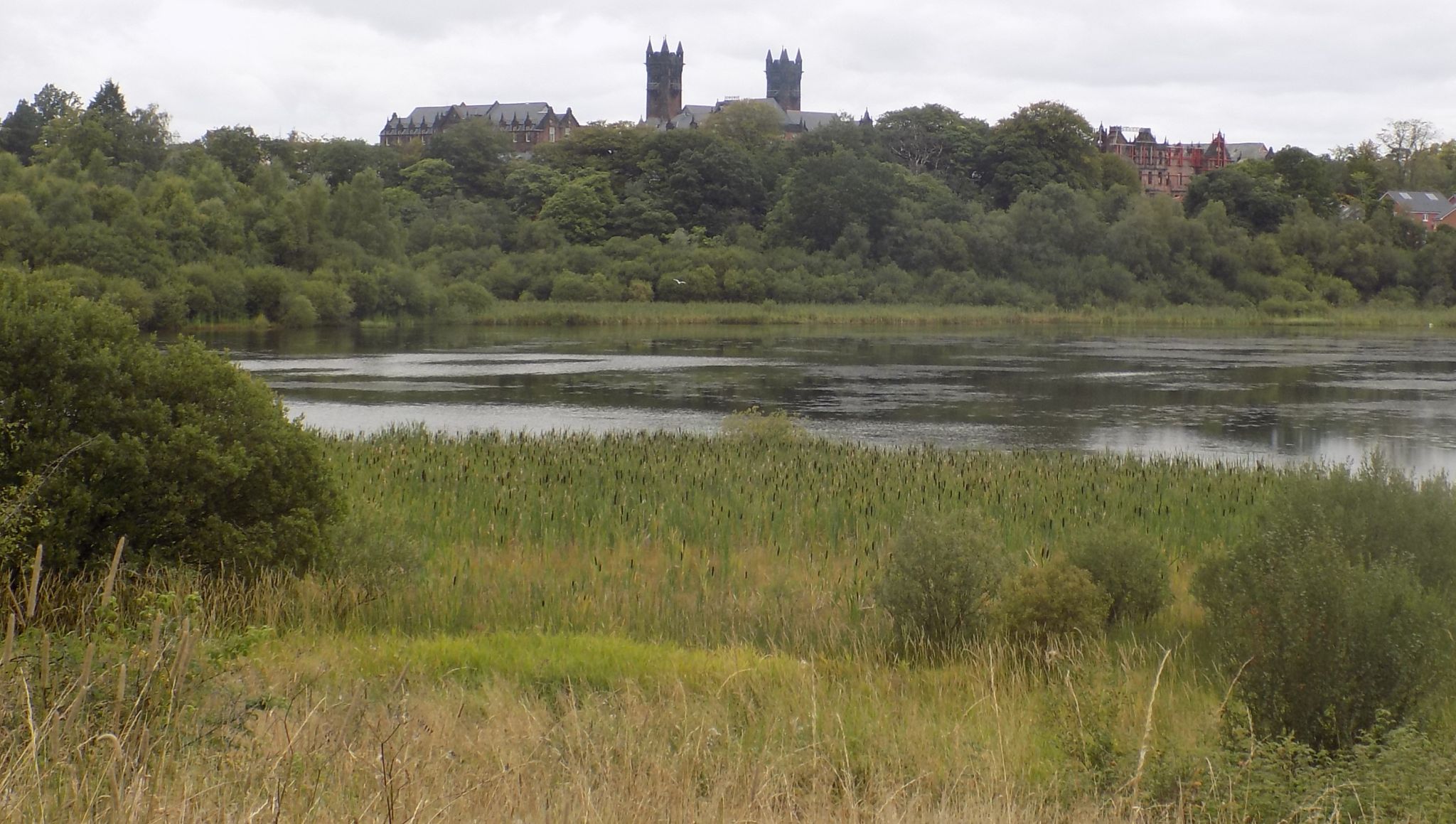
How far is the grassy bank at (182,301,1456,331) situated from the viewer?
2707 inches

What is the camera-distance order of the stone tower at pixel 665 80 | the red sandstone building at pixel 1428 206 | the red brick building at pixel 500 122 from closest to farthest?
1. the red sandstone building at pixel 1428 206
2. the red brick building at pixel 500 122
3. the stone tower at pixel 665 80

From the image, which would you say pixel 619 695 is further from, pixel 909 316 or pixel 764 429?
pixel 909 316

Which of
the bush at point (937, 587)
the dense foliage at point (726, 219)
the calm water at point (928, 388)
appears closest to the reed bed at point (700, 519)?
the bush at point (937, 587)

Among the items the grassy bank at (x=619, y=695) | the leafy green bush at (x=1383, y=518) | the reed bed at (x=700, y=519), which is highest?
the leafy green bush at (x=1383, y=518)

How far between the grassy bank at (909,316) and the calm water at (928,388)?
42.9ft

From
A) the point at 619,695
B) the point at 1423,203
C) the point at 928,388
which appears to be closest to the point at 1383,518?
the point at 619,695

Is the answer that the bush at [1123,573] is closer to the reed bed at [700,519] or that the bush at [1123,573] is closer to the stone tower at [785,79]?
the reed bed at [700,519]

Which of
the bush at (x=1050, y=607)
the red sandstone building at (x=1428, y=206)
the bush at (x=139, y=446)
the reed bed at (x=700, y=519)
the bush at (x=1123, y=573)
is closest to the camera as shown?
the bush at (x=139, y=446)

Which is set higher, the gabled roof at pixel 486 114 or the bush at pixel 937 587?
the gabled roof at pixel 486 114

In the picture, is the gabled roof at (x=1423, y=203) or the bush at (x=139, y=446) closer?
the bush at (x=139, y=446)

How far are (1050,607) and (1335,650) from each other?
210 cm

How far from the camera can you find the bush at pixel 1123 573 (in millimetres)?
→ 8484

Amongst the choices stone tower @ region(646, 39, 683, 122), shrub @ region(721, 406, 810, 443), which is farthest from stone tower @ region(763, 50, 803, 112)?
shrub @ region(721, 406, 810, 443)

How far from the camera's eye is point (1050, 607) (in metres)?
7.58
